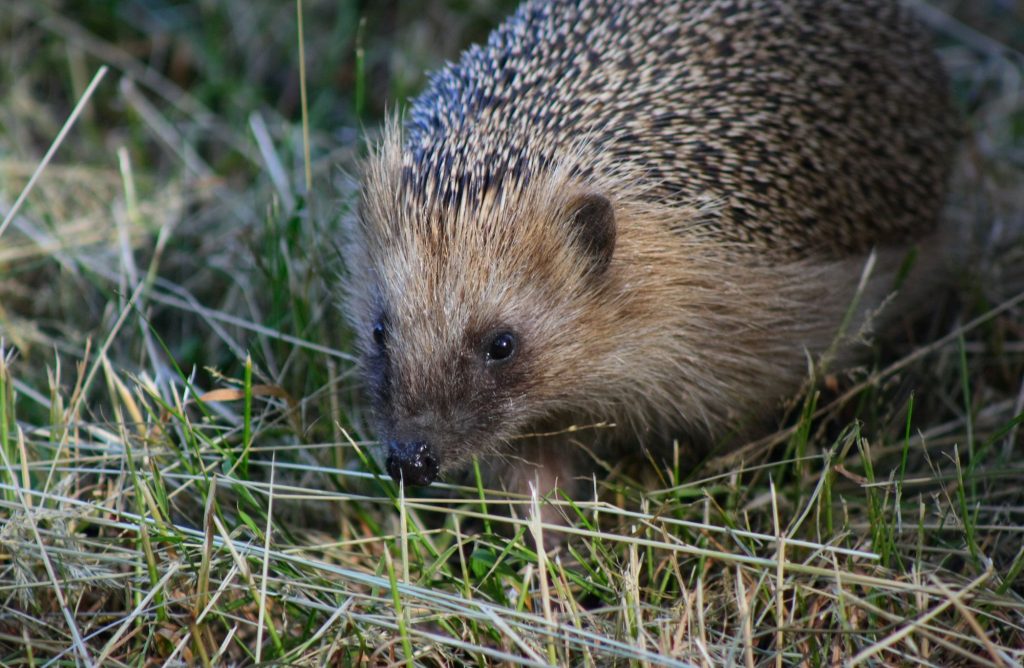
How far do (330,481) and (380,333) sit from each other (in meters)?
0.39

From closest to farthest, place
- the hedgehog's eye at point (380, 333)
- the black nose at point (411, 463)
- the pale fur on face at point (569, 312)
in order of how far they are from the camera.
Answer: the black nose at point (411, 463) → the pale fur on face at point (569, 312) → the hedgehog's eye at point (380, 333)

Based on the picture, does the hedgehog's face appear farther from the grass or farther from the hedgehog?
the grass

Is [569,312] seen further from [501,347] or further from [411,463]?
[411,463]

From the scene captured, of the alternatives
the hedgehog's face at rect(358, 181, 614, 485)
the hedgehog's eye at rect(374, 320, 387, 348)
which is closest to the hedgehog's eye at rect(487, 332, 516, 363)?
the hedgehog's face at rect(358, 181, 614, 485)

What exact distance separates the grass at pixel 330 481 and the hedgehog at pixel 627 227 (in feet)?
0.53

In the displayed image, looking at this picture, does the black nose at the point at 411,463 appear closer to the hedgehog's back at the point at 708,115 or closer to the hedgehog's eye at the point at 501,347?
the hedgehog's eye at the point at 501,347

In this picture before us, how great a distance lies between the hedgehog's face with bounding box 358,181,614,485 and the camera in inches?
90.4

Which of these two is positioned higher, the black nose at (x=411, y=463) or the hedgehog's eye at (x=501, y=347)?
the hedgehog's eye at (x=501, y=347)

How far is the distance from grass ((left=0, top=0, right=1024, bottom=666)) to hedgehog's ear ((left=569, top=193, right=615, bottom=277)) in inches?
21.2

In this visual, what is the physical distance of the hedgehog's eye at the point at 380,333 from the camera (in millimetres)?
2461

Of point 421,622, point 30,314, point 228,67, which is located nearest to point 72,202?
point 30,314

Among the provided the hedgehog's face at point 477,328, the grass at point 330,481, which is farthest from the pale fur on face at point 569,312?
the grass at point 330,481

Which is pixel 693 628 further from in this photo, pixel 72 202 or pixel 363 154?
pixel 72 202

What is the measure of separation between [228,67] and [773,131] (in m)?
2.46
